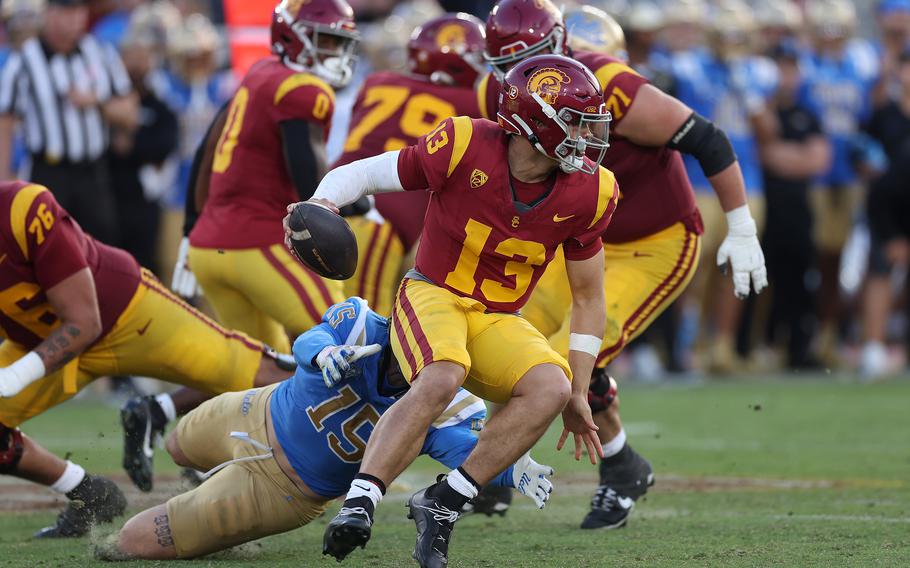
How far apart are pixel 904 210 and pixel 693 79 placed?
5.65ft

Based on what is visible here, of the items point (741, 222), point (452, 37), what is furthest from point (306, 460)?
point (452, 37)

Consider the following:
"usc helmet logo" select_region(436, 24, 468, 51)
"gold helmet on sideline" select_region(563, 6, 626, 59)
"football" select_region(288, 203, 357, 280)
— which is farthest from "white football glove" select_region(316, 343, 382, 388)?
"usc helmet logo" select_region(436, 24, 468, 51)

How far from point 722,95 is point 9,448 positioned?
21.7 ft

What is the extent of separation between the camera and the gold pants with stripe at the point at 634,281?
Answer: 5.55 meters

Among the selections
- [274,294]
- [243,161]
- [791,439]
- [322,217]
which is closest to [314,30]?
[243,161]

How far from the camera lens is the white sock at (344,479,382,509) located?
4.03 metres

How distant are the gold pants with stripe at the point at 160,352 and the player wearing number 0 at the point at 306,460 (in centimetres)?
102

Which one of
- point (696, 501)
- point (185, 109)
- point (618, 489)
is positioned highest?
point (618, 489)

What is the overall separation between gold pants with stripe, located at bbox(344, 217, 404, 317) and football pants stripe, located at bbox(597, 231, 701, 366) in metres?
1.46

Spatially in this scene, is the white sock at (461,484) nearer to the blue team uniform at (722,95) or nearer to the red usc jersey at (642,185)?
the red usc jersey at (642,185)

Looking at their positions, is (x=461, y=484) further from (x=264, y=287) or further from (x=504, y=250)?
(x=264, y=287)

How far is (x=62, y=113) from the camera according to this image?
9.20 metres

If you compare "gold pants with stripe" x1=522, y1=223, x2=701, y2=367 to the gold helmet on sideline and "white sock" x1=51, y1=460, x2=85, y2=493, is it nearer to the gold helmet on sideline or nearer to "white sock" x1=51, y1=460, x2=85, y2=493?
the gold helmet on sideline

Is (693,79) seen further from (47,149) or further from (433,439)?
(433,439)
